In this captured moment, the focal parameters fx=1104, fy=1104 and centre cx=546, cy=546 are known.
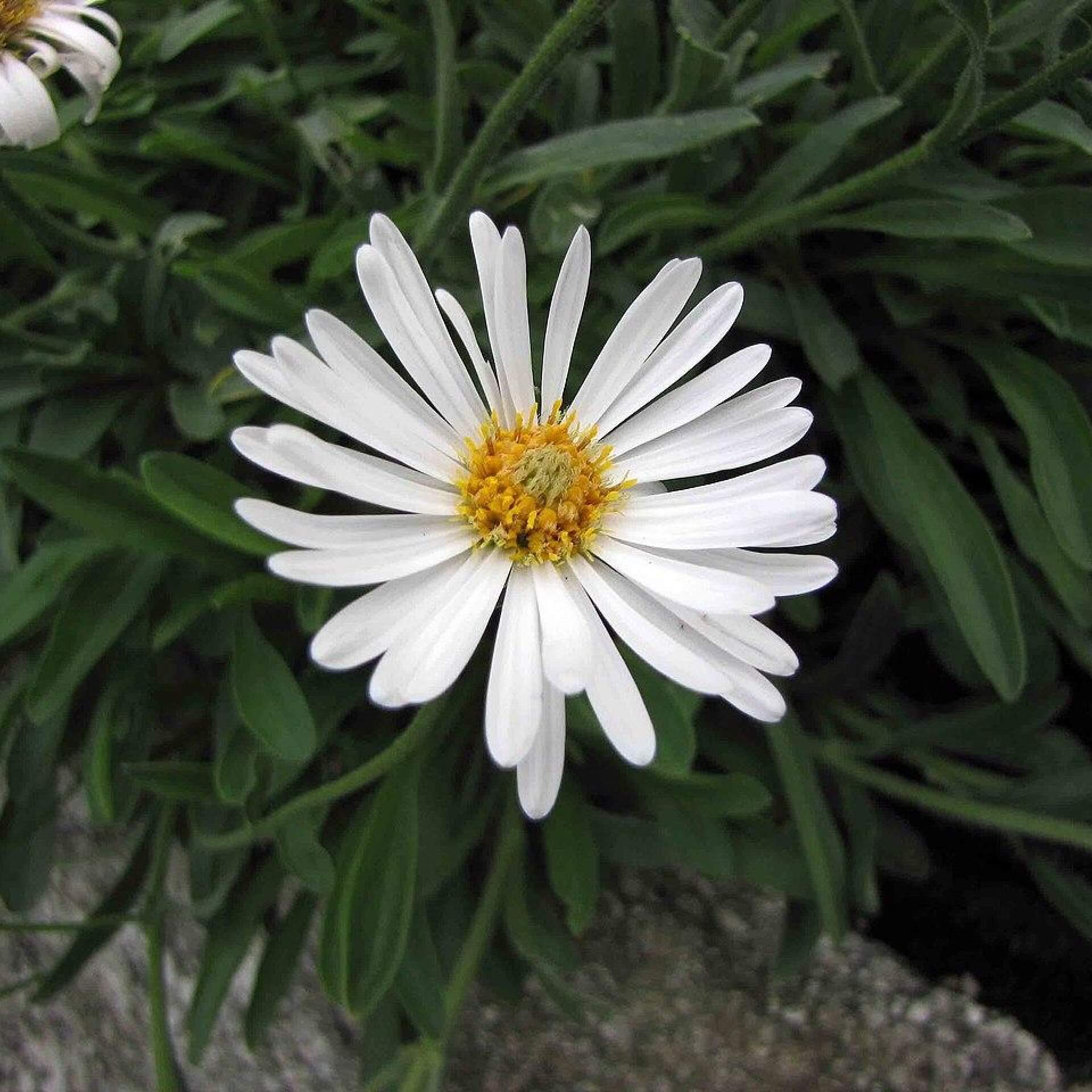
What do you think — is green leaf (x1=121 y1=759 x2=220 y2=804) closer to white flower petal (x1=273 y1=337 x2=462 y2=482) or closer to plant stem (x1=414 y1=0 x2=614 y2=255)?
white flower petal (x1=273 y1=337 x2=462 y2=482)

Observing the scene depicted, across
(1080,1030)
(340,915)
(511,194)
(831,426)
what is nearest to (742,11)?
(511,194)

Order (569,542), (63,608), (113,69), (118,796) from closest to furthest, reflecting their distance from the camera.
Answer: (569,542), (113,69), (63,608), (118,796)

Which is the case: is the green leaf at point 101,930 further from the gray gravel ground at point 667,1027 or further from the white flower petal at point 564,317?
the white flower petal at point 564,317

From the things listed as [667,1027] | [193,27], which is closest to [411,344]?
[193,27]

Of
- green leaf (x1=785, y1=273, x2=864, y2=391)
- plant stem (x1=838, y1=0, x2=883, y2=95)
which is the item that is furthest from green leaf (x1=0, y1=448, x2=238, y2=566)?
plant stem (x1=838, y1=0, x2=883, y2=95)

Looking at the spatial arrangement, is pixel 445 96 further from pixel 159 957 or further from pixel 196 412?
pixel 159 957

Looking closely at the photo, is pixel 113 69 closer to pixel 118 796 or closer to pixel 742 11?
pixel 742 11
